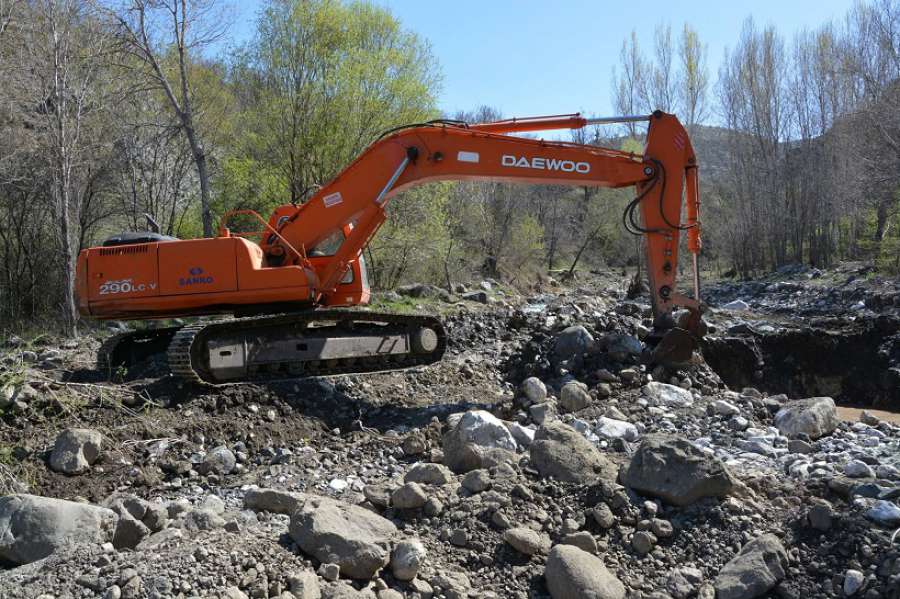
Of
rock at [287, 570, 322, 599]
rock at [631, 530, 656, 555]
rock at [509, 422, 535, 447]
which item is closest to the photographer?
rock at [287, 570, 322, 599]

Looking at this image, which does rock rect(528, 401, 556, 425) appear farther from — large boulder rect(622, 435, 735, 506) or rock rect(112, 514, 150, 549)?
rock rect(112, 514, 150, 549)

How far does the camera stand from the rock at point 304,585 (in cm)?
332

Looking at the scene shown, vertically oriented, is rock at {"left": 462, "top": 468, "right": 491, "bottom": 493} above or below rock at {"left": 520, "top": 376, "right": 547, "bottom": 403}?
below

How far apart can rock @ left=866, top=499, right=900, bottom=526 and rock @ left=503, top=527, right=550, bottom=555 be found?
66.4 inches

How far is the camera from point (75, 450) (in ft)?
17.4

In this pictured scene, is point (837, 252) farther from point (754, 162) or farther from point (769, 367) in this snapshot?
point (769, 367)

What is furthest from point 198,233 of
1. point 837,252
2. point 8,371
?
point 837,252

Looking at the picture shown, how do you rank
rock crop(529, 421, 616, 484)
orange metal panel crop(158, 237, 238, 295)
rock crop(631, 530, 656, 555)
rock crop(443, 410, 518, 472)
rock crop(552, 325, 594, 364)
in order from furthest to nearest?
rock crop(552, 325, 594, 364)
orange metal panel crop(158, 237, 238, 295)
rock crop(443, 410, 518, 472)
rock crop(529, 421, 616, 484)
rock crop(631, 530, 656, 555)

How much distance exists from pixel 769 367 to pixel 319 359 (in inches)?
254

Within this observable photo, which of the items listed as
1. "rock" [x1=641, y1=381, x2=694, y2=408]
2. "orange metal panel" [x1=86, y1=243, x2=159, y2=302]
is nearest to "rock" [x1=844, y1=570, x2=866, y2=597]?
"rock" [x1=641, y1=381, x2=694, y2=408]

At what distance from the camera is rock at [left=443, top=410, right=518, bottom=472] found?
507 cm

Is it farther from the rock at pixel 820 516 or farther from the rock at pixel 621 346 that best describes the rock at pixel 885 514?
the rock at pixel 621 346

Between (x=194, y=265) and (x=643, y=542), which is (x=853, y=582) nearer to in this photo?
(x=643, y=542)

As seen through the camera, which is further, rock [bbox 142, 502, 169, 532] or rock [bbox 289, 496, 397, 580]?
rock [bbox 142, 502, 169, 532]
